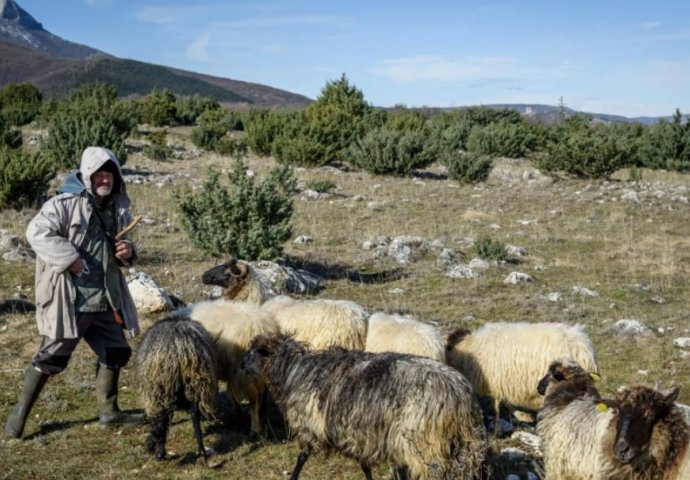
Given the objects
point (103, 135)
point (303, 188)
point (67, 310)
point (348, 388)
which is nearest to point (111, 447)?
point (67, 310)

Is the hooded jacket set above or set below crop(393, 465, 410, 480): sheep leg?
above

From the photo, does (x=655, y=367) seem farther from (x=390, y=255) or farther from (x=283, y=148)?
(x=283, y=148)

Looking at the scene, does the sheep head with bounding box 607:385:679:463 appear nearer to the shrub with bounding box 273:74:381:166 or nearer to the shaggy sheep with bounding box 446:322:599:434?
the shaggy sheep with bounding box 446:322:599:434

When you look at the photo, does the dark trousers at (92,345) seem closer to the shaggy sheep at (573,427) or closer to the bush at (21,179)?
the shaggy sheep at (573,427)

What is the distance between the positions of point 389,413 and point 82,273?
2881 mm

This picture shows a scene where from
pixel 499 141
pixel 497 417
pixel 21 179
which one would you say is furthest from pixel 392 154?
pixel 497 417

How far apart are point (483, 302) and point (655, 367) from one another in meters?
3.06

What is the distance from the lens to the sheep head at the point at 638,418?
4242mm

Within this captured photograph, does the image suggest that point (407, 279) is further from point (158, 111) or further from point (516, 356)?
point (158, 111)

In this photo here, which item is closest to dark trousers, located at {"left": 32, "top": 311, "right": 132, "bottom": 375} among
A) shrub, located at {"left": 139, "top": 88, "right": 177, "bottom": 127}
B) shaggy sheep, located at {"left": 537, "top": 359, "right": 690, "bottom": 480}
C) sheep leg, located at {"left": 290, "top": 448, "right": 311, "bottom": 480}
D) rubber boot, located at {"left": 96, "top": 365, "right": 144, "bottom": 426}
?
rubber boot, located at {"left": 96, "top": 365, "right": 144, "bottom": 426}

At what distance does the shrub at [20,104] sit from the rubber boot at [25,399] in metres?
28.9

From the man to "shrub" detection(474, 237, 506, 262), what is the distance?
8.51 metres

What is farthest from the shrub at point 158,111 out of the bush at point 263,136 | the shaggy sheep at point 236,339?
the shaggy sheep at point 236,339

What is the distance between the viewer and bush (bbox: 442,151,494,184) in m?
22.2
